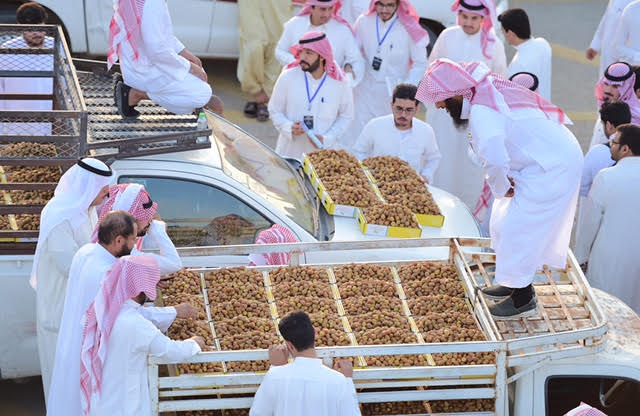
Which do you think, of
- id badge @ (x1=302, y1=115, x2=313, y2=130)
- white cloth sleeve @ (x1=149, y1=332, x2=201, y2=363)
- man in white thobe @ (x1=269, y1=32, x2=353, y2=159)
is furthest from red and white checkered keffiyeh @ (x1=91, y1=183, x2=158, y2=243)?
id badge @ (x1=302, y1=115, x2=313, y2=130)

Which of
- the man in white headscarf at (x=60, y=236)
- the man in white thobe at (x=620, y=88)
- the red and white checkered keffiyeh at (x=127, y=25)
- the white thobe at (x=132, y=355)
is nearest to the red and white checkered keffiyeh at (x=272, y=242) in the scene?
the man in white headscarf at (x=60, y=236)

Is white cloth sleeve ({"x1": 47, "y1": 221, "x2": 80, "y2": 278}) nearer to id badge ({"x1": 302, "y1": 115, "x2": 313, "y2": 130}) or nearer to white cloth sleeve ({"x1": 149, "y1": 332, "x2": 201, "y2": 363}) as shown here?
white cloth sleeve ({"x1": 149, "y1": 332, "x2": 201, "y2": 363})

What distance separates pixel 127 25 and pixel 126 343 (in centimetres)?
279

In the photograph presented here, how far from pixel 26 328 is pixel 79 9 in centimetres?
590

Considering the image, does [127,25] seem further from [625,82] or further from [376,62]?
[625,82]

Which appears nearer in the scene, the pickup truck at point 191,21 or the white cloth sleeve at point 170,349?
the white cloth sleeve at point 170,349

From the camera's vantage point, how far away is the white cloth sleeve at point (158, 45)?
21.8 ft

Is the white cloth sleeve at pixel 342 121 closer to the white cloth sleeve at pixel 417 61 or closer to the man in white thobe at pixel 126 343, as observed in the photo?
the white cloth sleeve at pixel 417 61

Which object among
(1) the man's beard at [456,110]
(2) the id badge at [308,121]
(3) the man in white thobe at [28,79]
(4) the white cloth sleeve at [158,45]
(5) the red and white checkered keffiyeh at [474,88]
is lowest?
(2) the id badge at [308,121]

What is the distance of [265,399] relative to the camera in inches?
178

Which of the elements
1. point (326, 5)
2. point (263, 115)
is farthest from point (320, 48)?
point (263, 115)

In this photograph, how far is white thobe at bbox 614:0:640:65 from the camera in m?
10.1

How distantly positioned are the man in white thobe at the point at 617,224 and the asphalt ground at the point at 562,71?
4.11 meters

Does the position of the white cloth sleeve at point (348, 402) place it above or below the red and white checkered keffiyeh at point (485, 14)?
above
